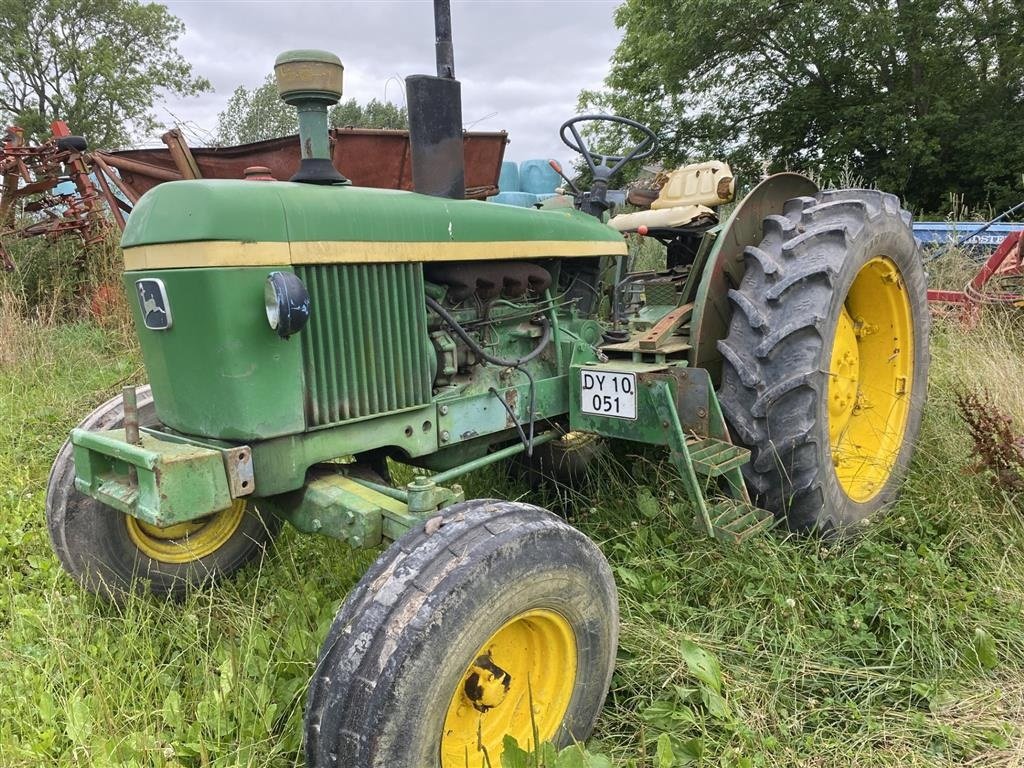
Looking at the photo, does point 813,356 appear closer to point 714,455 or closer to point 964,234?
point 714,455

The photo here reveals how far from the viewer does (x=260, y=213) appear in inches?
70.7

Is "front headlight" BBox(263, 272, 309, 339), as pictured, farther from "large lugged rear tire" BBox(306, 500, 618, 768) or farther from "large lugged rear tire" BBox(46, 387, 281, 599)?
"large lugged rear tire" BBox(46, 387, 281, 599)

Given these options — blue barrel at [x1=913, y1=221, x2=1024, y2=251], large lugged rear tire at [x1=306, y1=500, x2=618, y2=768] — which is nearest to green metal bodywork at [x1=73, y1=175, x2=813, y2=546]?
large lugged rear tire at [x1=306, y1=500, x2=618, y2=768]

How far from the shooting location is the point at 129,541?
245 centimetres

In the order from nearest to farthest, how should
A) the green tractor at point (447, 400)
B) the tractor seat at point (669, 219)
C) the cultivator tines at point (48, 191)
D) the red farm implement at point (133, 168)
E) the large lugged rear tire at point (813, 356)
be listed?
1. the green tractor at point (447, 400)
2. the large lugged rear tire at point (813, 356)
3. the tractor seat at point (669, 219)
4. the red farm implement at point (133, 168)
5. the cultivator tines at point (48, 191)

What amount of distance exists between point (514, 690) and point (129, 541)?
1474 millimetres

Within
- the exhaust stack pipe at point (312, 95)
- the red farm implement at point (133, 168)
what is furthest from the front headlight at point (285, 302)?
the red farm implement at point (133, 168)

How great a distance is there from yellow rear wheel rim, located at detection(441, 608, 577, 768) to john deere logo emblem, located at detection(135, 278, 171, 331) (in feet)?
3.73

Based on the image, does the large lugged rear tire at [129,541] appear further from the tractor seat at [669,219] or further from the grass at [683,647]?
the tractor seat at [669,219]

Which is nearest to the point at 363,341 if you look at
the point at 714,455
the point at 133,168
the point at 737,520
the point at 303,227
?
the point at 303,227

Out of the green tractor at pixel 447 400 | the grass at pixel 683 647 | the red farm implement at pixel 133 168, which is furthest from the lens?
the red farm implement at pixel 133 168

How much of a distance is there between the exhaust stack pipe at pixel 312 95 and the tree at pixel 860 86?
12.0 m

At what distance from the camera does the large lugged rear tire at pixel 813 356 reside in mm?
2604

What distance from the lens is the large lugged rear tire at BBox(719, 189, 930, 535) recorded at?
8.54ft
